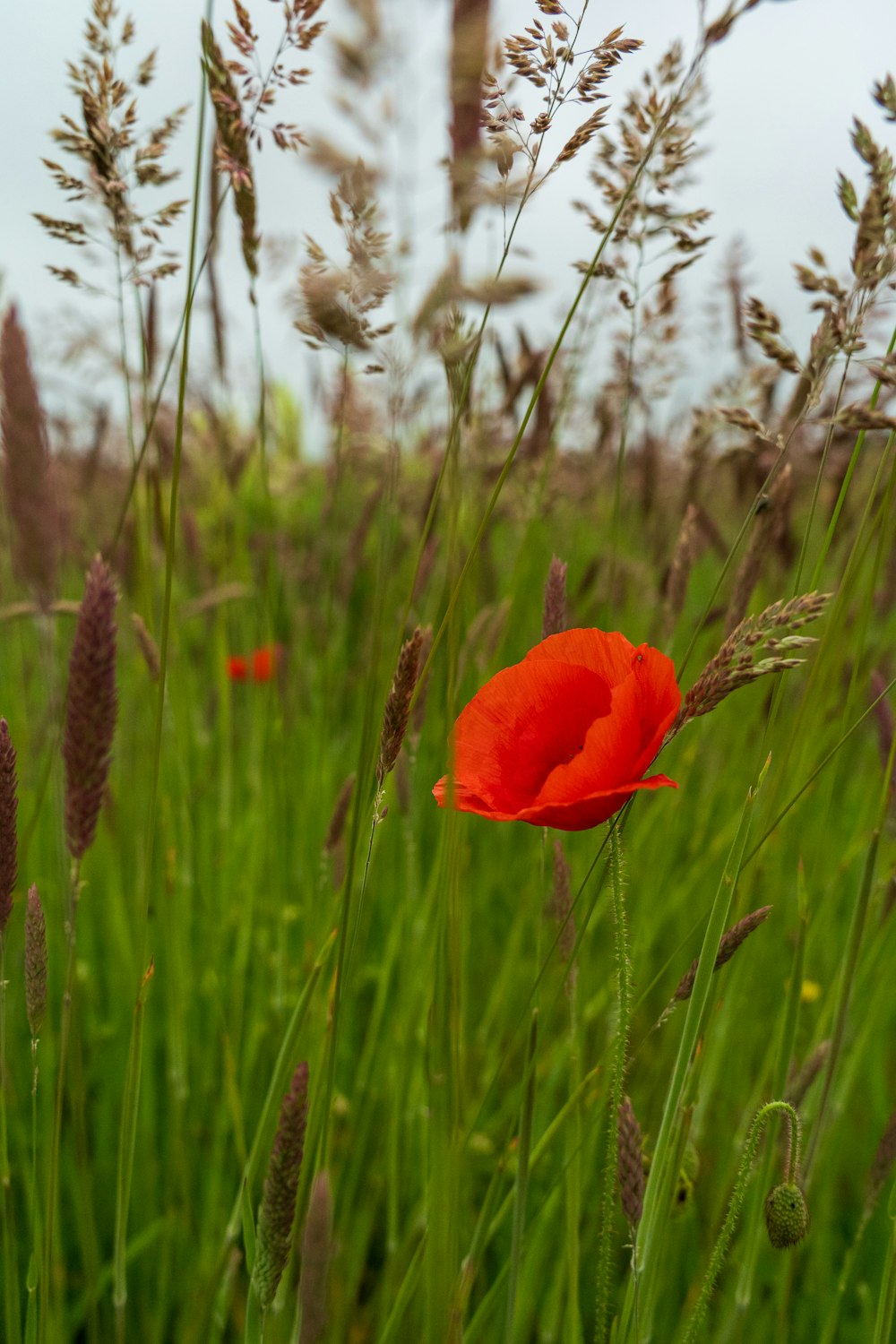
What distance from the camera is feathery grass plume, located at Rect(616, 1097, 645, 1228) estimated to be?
450 mm

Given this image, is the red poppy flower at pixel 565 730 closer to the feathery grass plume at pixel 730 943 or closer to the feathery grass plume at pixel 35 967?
the feathery grass plume at pixel 730 943

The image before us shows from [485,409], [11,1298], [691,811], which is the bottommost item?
[11,1298]

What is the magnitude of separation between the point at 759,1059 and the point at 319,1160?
2.64 feet

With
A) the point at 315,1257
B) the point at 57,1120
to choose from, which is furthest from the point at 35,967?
the point at 315,1257

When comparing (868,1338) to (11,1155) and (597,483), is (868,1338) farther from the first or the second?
(597,483)

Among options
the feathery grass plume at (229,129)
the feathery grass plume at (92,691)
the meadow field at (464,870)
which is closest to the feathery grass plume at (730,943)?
the meadow field at (464,870)

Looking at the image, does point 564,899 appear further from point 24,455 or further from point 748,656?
point 24,455

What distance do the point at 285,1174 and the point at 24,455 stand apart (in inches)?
14.8

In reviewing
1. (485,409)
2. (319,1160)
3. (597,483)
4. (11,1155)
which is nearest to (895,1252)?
(319,1160)

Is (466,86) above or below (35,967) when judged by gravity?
above

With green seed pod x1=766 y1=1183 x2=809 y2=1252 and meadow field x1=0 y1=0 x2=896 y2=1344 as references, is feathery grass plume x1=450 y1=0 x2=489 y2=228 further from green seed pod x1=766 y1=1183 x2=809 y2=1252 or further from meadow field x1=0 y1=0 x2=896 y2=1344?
green seed pod x1=766 y1=1183 x2=809 y2=1252

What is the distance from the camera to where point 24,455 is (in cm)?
52

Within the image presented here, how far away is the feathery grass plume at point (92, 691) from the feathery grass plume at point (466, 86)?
23 cm

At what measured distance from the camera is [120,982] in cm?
114
